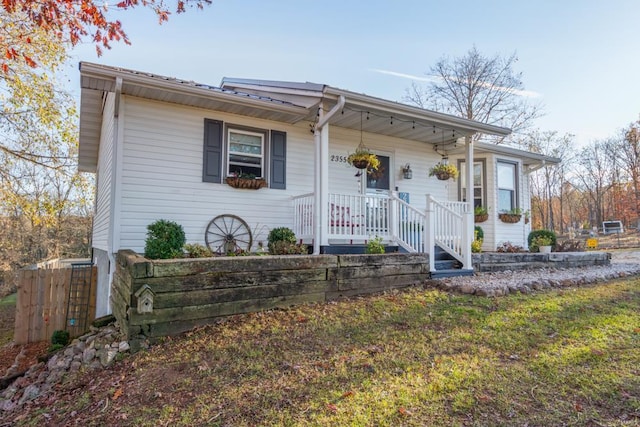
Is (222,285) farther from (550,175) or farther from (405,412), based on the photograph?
(550,175)

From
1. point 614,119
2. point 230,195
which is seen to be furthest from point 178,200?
point 614,119

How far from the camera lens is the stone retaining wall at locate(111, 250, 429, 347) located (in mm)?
3471

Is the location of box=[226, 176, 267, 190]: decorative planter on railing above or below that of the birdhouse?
above

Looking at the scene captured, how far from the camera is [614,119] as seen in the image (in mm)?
25750

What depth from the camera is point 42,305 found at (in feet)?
22.9

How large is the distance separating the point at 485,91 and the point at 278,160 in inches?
622

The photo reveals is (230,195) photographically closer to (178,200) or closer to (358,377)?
(178,200)

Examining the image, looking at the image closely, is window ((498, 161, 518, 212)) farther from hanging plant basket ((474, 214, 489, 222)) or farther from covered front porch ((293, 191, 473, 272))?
covered front porch ((293, 191, 473, 272))

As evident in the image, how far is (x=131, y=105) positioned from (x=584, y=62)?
1215cm

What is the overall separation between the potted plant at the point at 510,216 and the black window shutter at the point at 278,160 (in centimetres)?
637

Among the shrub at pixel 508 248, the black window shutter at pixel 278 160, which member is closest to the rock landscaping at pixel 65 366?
the black window shutter at pixel 278 160

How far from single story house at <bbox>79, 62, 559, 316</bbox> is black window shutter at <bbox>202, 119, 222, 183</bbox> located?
0.06 ft

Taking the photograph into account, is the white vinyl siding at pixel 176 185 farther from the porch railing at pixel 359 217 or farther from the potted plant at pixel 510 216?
the potted plant at pixel 510 216

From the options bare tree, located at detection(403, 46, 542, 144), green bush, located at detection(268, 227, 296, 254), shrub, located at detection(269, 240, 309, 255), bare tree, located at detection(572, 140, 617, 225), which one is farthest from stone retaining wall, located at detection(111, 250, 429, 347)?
bare tree, located at detection(572, 140, 617, 225)
